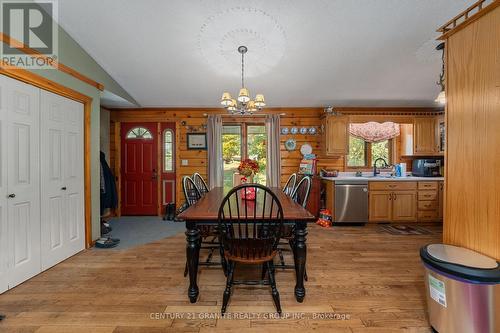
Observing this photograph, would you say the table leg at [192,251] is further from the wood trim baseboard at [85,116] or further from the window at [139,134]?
the window at [139,134]

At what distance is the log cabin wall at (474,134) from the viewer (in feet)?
4.35

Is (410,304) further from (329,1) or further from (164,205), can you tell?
(164,205)

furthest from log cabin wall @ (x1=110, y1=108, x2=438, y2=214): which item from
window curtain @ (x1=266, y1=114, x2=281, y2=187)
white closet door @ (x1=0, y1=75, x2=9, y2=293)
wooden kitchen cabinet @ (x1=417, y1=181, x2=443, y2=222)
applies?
white closet door @ (x1=0, y1=75, x2=9, y2=293)

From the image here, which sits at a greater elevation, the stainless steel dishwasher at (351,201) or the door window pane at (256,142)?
the door window pane at (256,142)

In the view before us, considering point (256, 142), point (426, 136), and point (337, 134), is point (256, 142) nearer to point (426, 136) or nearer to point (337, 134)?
point (337, 134)

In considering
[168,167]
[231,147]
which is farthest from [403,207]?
[168,167]

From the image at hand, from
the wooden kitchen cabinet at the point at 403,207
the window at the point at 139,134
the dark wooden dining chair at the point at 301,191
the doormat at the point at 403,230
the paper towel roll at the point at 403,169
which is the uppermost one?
the window at the point at 139,134

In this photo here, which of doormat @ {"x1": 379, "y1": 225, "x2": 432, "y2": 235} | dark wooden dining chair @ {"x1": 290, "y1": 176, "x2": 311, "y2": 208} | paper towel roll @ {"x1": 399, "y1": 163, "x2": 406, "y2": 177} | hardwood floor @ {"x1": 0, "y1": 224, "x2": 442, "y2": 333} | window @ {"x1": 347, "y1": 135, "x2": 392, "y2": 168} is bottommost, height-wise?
hardwood floor @ {"x1": 0, "y1": 224, "x2": 442, "y2": 333}

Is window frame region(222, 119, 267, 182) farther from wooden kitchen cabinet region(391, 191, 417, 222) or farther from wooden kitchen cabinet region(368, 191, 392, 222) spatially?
wooden kitchen cabinet region(391, 191, 417, 222)

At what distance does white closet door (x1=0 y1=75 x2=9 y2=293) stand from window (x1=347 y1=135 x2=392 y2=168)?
4.95 m

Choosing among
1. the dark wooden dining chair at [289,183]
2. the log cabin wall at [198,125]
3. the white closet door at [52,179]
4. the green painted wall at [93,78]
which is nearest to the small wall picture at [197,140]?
the log cabin wall at [198,125]

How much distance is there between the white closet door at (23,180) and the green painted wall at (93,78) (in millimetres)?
409

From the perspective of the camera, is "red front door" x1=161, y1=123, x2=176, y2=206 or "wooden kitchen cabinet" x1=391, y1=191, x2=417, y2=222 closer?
"wooden kitchen cabinet" x1=391, y1=191, x2=417, y2=222

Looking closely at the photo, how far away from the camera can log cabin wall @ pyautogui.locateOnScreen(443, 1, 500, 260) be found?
4.35ft
